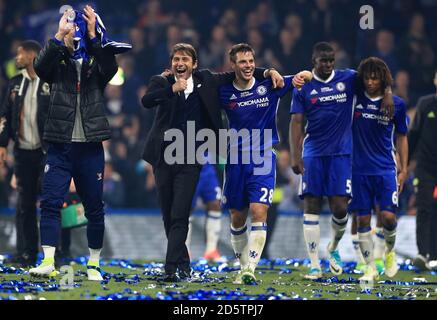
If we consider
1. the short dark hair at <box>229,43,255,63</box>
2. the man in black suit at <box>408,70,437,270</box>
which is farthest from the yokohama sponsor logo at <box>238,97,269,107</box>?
the man in black suit at <box>408,70,437,270</box>

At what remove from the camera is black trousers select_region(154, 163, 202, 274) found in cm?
1032

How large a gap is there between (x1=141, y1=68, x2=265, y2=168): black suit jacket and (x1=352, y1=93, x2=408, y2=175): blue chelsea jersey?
1.32m

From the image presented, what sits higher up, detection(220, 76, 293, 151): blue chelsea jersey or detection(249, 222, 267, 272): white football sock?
detection(220, 76, 293, 151): blue chelsea jersey

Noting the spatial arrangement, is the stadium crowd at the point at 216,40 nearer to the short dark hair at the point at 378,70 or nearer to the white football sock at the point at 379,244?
the white football sock at the point at 379,244

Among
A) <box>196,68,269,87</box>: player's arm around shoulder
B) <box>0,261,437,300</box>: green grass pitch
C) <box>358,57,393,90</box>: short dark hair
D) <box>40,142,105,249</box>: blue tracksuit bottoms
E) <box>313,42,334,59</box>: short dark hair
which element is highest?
<box>313,42,334,59</box>: short dark hair

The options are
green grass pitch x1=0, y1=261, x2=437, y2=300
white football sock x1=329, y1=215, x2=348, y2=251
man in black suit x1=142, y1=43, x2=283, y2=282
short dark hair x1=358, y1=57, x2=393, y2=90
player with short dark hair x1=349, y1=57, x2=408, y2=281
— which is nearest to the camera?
green grass pitch x1=0, y1=261, x2=437, y2=300

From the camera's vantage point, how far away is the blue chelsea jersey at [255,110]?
1057cm

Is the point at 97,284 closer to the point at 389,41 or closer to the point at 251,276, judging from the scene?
the point at 251,276

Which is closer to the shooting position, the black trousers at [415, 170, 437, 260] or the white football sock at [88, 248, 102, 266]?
the white football sock at [88, 248, 102, 266]

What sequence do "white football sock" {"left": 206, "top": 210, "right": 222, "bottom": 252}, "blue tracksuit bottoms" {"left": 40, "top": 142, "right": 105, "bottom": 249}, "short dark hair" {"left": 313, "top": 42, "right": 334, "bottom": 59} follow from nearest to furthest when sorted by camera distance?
1. "blue tracksuit bottoms" {"left": 40, "top": 142, "right": 105, "bottom": 249}
2. "short dark hair" {"left": 313, "top": 42, "right": 334, "bottom": 59}
3. "white football sock" {"left": 206, "top": 210, "right": 222, "bottom": 252}

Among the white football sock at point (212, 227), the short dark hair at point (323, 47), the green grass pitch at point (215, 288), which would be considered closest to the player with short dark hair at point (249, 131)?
the green grass pitch at point (215, 288)

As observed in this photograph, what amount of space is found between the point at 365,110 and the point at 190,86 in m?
1.99

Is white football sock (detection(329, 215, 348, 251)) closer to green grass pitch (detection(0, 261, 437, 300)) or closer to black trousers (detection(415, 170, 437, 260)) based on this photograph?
green grass pitch (detection(0, 261, 437, 300))

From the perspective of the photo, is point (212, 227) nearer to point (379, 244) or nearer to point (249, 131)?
point (379, 244)
